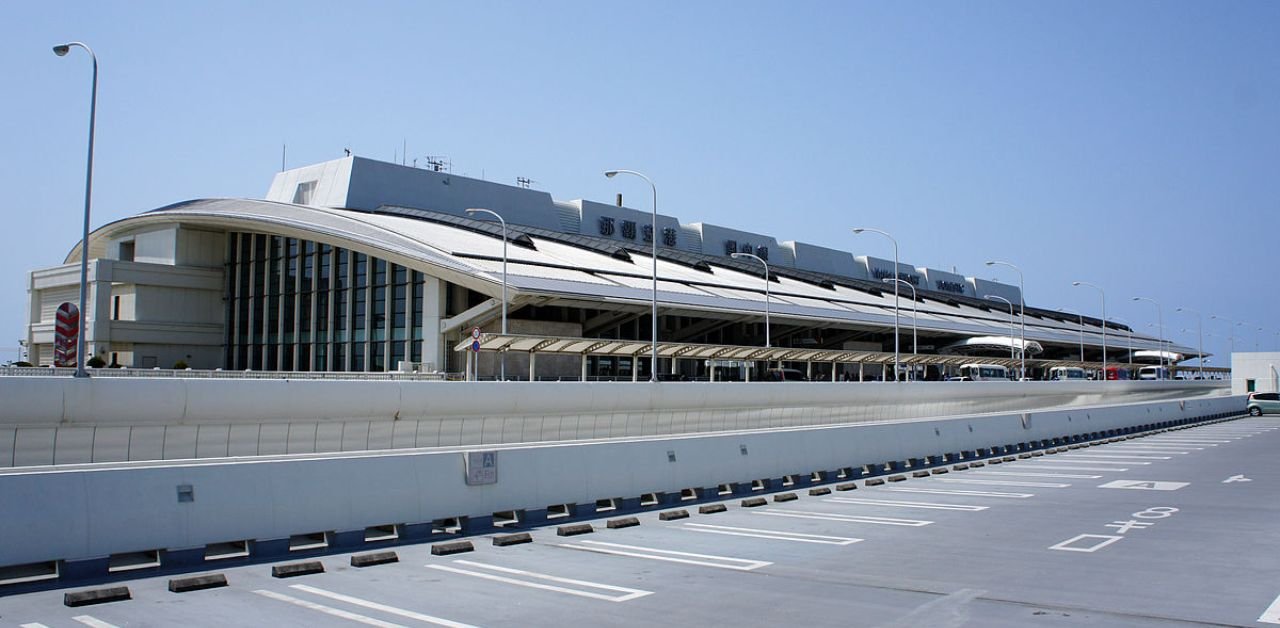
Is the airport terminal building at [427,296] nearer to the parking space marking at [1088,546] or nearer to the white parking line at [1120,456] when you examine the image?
the white parking line at [1120,456]

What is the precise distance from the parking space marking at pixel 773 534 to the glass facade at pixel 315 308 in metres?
44.2

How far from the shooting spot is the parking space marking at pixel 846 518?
15648mm

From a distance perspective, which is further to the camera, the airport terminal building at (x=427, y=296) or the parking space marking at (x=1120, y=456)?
the airport terminal building at (x=427, y=296)

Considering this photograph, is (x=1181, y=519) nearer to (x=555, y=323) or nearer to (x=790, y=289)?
(x=555, y=323)

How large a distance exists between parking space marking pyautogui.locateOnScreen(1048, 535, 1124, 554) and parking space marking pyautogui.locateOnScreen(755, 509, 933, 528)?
2.26 metres

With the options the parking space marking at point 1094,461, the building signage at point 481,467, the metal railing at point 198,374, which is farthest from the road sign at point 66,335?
the parking space marking at point 1094,461

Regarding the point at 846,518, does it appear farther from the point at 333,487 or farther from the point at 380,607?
the point at 380,607

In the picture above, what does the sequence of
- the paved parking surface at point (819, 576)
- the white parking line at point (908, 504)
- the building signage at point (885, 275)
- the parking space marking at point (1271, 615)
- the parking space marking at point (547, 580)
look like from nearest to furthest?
1. the parking space marking at point (1271, 615)
2. the paved parking surface at point (819, 576)
3. the parking space marking at point (547, 580)
4. the white parking line at point (908, 504)
5. the building signage at point (885, 275)

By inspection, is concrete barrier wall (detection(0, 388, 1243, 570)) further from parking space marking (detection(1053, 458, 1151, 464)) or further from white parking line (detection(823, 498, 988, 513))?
parking space marking (detection(1053, 458, 1151, 464))

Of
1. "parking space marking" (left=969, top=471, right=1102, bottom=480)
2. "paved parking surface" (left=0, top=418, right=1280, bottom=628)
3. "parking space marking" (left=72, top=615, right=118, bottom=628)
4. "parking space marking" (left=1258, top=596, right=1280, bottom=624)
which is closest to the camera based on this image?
"parking space marking" (left=72, top=615, right=118, bottom=628)

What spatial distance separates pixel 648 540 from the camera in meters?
14.0

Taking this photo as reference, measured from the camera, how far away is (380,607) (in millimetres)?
9695

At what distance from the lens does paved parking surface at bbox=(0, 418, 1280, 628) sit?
9336mm

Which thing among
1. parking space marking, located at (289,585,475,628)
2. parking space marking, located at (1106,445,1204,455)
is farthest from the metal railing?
parking space marking, located at (1106,445,1204,455)
